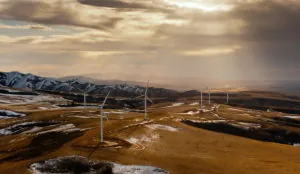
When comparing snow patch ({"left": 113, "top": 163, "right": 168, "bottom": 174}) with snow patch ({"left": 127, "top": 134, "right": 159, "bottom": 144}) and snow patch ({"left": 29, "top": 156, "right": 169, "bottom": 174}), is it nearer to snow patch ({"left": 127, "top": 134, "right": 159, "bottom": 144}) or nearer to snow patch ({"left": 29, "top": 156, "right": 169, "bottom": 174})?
snow patch ({"left": 29, "top": 156, "right": 169, "bottom": 174})

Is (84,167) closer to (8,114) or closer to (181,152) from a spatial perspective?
(181,152)

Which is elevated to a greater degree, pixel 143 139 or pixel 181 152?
pixel 143 139

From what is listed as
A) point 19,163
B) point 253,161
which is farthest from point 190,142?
point 19,163

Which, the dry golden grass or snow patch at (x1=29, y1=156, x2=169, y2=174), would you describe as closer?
snow patch at (x1=29, y1=156, x2=169, y2=174)

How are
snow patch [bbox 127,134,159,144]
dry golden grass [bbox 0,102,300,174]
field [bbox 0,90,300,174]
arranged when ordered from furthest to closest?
snow patch [bbox 127,134,159,144] → field [bbox 0,90,300,174] → dry golden grass [bbox 0,102,300,174]

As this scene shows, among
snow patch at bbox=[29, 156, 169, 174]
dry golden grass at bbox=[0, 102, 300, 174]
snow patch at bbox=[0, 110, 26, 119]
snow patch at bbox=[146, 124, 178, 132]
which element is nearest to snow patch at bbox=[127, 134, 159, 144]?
dry golden grass at bbox=[0, 102, 300, 174]

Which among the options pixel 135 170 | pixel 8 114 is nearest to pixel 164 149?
pixel 135 170

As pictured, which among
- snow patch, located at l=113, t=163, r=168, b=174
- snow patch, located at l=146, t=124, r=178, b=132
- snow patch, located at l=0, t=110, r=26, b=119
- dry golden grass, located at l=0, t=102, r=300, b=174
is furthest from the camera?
snow patch, located at l=0, t=110, r=26, b=119

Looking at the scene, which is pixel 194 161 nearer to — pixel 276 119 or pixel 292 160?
pixel 292 160

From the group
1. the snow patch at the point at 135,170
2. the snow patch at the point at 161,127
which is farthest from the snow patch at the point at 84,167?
the snow patch at the point at 161,127

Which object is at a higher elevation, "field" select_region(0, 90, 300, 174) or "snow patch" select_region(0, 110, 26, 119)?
"field" select_region(0, 90, 300, 174)

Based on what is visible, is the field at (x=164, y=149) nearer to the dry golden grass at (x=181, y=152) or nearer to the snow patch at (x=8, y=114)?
the dry golden grass at (x=181, y=152)

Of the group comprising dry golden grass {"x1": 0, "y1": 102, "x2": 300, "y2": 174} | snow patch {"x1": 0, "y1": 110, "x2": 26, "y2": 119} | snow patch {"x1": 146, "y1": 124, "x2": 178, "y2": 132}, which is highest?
snow patch {"x1": 146, "y1": 124, "x2": 178, "y2": 132}
